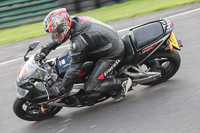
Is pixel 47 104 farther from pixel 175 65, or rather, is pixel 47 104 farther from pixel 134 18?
pixel 134 18

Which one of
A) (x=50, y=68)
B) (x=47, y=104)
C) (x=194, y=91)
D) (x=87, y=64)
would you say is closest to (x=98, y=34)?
(x=87, y=64)

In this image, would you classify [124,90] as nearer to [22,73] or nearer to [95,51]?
[95,51]

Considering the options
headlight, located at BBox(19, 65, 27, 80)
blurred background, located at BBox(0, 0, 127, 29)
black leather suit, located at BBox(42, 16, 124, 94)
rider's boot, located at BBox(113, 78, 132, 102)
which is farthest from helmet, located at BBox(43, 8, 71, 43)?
blurred background, located at BBox(0, 0, 127, 29)

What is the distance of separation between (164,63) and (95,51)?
59.9 inches

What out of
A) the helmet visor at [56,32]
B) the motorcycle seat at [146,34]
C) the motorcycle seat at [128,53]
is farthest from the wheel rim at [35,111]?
the motorcycle seat at [146,34]

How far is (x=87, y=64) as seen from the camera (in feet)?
15.4

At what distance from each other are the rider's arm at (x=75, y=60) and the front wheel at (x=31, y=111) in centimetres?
78

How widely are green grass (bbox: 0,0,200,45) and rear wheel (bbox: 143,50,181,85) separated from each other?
15.3 ft

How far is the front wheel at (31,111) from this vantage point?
4.74 metres

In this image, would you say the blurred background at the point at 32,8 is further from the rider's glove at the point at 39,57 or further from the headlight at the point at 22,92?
the headlight at the point at 22,92

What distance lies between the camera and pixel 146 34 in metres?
4.84

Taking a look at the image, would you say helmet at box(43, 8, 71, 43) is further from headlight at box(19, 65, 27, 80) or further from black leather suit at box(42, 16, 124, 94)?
headlight at box(19, 65, 27, 80)

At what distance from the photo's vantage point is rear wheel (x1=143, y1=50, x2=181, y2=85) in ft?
16.1

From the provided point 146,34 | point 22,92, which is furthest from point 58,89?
point 146,34
